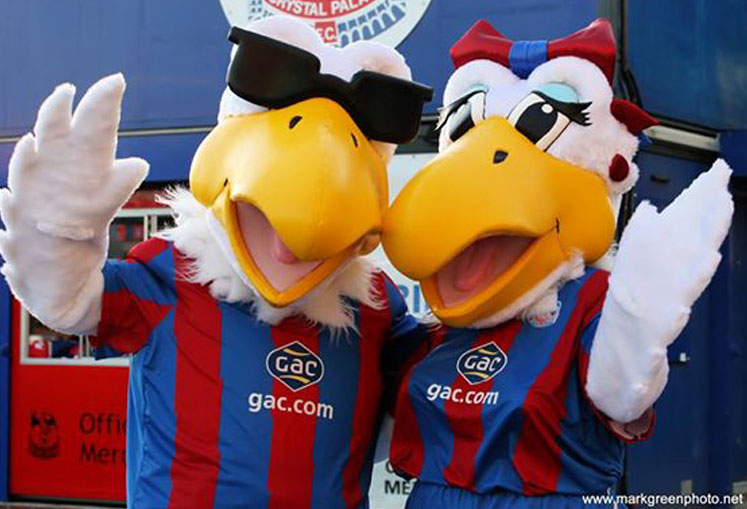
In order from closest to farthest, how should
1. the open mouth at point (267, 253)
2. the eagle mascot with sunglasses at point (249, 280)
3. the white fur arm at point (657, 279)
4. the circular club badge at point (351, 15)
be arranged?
the white fur arm at point (657, 279)
the eagle mascot with sunglasses at point (249, 280)
the open mouth at point (267, 253)
the circular club badge at point (351, 15)

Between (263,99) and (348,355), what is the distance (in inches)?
30.7

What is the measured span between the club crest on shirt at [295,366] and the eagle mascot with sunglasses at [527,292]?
279mm

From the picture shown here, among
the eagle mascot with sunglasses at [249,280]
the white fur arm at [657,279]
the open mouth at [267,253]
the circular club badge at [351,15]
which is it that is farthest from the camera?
the circular club badge at [351,15]

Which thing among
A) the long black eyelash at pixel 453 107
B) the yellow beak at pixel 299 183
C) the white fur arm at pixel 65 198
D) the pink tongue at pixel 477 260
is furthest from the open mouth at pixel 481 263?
the white fur arm at pixel 65 198

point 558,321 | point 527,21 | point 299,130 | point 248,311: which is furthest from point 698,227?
point 527,21

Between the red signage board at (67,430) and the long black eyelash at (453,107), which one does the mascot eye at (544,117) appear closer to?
the long black eyelash at (453,107)

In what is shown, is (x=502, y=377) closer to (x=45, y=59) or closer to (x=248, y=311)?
(x=248, y=311)

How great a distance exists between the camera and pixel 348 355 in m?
3.48

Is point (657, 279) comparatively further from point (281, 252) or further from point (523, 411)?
point (281, 252)

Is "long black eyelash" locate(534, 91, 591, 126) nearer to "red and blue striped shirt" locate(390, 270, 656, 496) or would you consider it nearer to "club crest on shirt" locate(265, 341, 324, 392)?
"red and blue striped shirt" locate(390, 270, 656, 496)

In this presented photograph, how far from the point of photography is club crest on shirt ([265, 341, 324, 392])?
3365 mm

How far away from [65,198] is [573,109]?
144 cm

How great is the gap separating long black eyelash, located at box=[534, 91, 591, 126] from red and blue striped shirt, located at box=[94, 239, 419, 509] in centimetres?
90

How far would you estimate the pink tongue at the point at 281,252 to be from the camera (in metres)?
3.19
